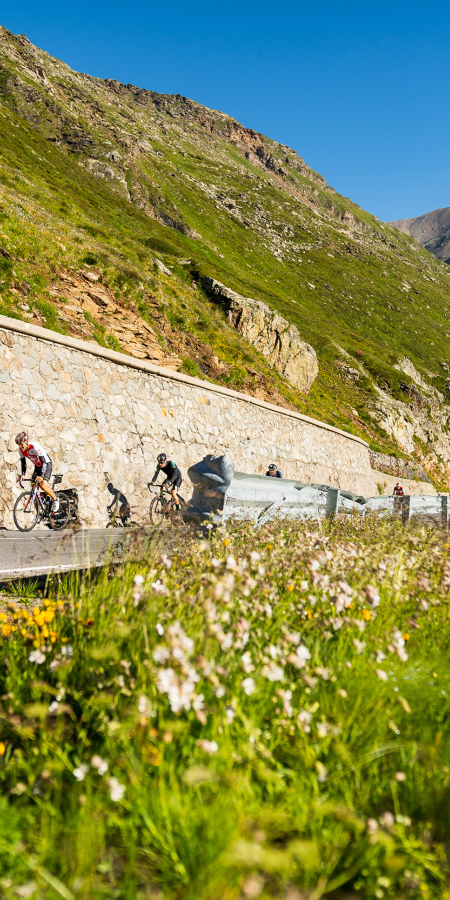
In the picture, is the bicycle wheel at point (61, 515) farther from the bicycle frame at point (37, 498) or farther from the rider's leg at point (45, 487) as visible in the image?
the rider's leg at point (45, 487)

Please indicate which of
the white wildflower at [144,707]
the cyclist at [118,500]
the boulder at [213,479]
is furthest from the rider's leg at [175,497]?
the white wildflower at [144,707]

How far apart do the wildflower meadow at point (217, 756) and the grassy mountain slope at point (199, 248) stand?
12.4 m

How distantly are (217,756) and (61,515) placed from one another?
9202 mm

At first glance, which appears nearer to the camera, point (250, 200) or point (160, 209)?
point (160, 209)

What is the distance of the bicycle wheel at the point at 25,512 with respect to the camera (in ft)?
30.8

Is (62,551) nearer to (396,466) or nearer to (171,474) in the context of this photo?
(171,474)

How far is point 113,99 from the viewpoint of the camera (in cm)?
11725

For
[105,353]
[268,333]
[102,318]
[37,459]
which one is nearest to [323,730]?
[37,459]

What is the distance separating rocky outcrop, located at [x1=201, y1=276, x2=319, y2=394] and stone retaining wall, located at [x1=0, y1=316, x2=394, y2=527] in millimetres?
12235

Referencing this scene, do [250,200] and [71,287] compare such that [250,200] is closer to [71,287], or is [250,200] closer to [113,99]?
[113,99]


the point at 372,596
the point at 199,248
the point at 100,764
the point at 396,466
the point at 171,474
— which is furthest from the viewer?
the point at 199,248

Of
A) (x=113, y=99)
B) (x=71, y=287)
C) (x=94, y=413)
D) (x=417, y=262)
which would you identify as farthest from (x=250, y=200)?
(x=94, y=413)

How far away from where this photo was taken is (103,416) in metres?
Result: 12.1

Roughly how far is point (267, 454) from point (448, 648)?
49.9ft
